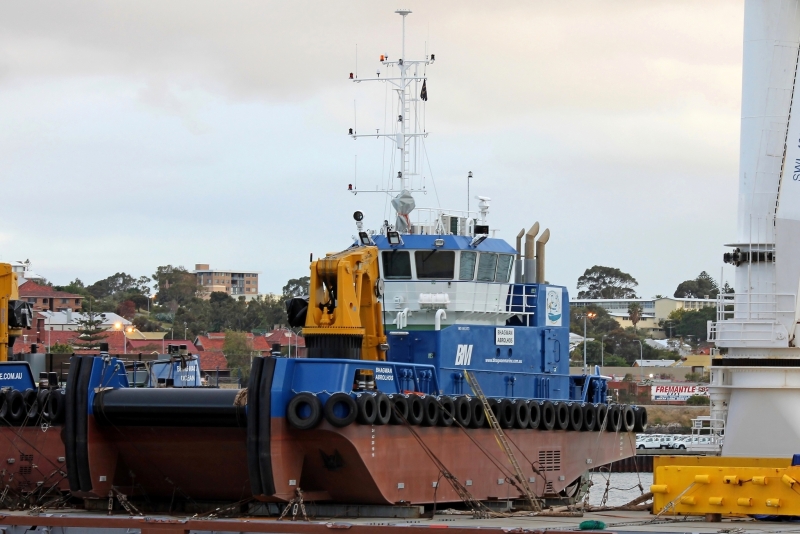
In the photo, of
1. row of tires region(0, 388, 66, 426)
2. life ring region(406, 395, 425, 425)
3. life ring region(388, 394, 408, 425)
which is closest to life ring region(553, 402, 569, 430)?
life ring region(406, 395, 425, 425)

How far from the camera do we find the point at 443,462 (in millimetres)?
21750

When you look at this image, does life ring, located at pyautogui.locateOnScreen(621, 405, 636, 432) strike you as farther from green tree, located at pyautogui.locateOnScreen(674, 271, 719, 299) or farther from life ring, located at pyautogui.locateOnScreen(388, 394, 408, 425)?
green tree, located at pyautogui.locateOnScreen(674, 271, 719, 299)

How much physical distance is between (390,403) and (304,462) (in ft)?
5.12

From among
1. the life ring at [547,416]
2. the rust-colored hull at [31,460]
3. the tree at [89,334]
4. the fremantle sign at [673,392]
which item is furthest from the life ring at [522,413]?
the fremantle sign at [673,392]

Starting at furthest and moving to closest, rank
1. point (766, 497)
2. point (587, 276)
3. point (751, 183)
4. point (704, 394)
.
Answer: point (587, 276) < point (704, 394) < point (751, 183) < point (766, 497)

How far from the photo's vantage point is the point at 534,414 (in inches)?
956

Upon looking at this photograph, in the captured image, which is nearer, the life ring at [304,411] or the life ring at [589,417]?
the life ring at [304,411]

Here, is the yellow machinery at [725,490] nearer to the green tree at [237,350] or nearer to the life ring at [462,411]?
the life ring at [462,411]

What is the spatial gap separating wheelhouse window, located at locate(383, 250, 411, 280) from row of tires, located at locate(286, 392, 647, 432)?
3.44m

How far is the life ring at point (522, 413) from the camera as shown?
2356 centimetres

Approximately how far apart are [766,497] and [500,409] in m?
6.45

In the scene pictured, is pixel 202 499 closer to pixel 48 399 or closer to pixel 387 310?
pixel 48 399

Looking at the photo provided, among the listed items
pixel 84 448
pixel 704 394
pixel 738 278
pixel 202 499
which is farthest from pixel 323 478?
pixel 704 394

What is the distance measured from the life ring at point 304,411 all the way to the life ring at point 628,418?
10609 millimetres
